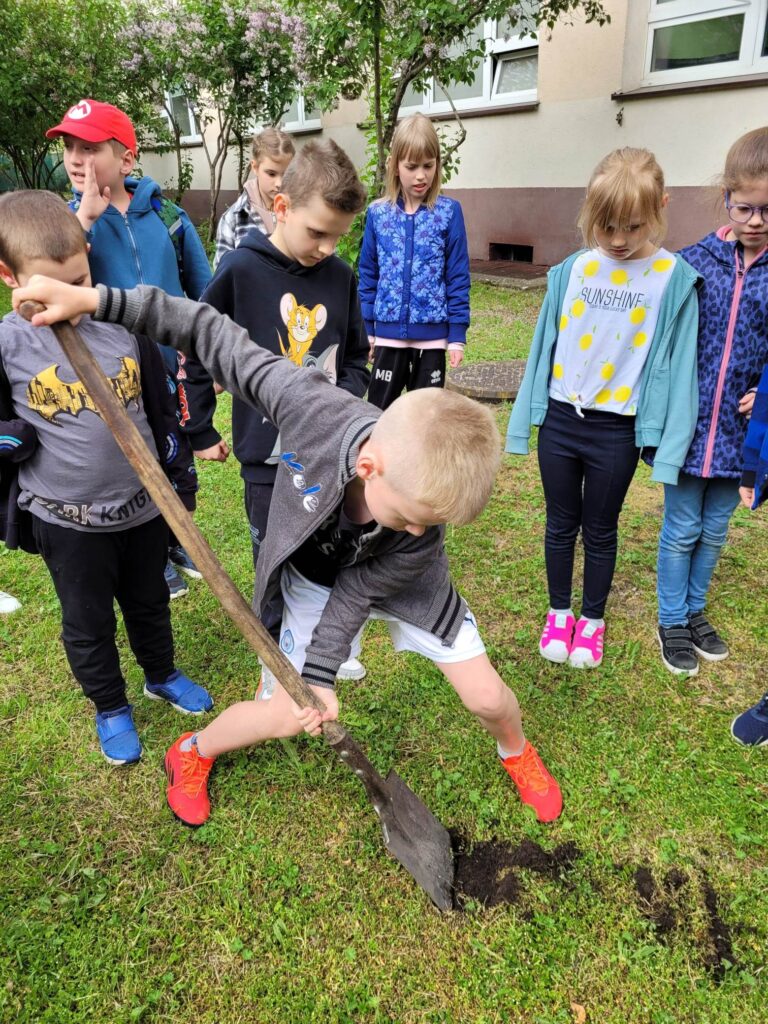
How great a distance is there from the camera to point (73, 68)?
1189cm

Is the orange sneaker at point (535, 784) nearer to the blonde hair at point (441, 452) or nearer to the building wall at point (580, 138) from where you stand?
the blonde hair at point (441, 452)

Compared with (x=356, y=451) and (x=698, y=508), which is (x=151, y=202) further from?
(x=698, y=508)

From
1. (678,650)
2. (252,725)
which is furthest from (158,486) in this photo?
(678,650)

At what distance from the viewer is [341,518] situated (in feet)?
6.07

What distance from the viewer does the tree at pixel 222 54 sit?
1115 centimetres

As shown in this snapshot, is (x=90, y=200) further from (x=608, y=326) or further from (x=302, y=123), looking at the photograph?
(x=302, y=123)

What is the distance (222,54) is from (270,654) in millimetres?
12574

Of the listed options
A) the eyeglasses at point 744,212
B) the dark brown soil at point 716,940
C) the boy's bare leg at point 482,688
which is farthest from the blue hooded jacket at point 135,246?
the dark brown soil at point 716,940

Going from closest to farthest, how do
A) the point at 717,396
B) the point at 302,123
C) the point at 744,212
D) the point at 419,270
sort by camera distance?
the point at 744,212 < the point at 717,396 < the point at 419,270 < the point at 302,123

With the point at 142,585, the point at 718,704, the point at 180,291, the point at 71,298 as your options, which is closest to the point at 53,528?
the point at 142,585

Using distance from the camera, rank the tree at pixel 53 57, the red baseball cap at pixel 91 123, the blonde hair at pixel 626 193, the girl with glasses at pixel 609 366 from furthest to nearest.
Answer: the tree at pixel 53 57 < the red baseball cap at pixel 91 123 < the girl with glasses at pixel 609 366 < the blonde hair at pixel 626 193

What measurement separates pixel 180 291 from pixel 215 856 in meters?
2.18

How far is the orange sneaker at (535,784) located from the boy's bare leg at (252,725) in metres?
0.73

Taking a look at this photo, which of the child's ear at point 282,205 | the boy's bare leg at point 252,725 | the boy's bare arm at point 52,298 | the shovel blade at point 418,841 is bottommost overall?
the shovel blade at point 418,841
